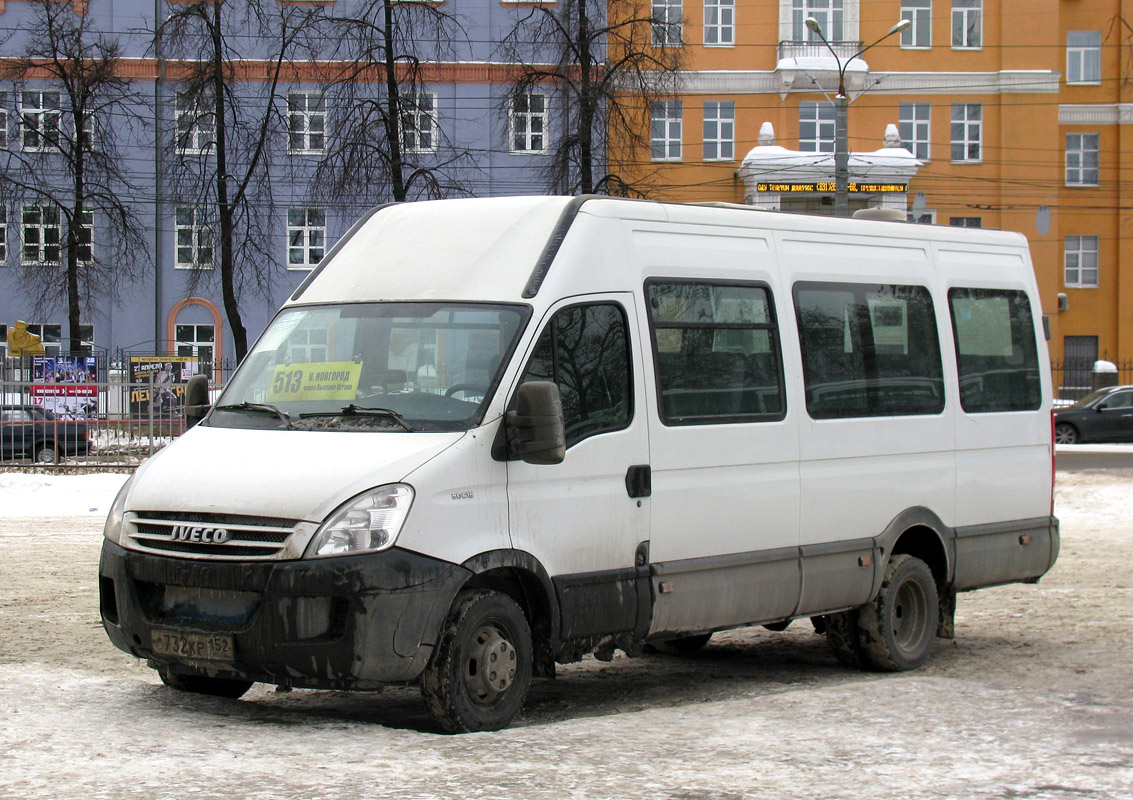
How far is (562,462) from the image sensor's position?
7457mm

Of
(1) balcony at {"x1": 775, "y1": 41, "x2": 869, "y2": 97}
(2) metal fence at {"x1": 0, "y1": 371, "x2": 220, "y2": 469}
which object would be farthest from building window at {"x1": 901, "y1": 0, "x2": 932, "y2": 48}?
(2) metal fence at {"x1": 0, "y1": 371, "x2": 220, "y2": 469}

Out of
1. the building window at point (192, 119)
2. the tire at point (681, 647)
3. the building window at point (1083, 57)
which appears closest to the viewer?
the tire at point (681, 647)

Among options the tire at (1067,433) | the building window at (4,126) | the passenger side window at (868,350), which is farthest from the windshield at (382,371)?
the building window at (4,126)

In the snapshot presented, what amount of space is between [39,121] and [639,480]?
42.7 meters

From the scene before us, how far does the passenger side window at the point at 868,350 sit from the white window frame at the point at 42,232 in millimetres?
37637

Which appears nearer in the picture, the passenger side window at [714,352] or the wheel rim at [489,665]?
the wheel rim at [489,665]

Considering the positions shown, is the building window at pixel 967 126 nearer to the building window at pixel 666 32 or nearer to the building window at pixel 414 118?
the building window at pixel 666 32

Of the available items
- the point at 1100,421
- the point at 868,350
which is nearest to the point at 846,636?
the point at 868,350

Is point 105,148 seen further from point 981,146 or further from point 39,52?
point 981,146

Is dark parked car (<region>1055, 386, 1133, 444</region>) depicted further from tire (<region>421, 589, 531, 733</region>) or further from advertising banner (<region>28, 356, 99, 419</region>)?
tire (<region>421, 589, 531, 733</region>)

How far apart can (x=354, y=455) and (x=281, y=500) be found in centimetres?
38

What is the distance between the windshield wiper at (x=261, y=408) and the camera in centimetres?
745

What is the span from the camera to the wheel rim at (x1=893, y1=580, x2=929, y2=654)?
383 inches

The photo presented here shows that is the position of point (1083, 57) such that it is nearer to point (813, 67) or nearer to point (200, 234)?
point (813, 67)
